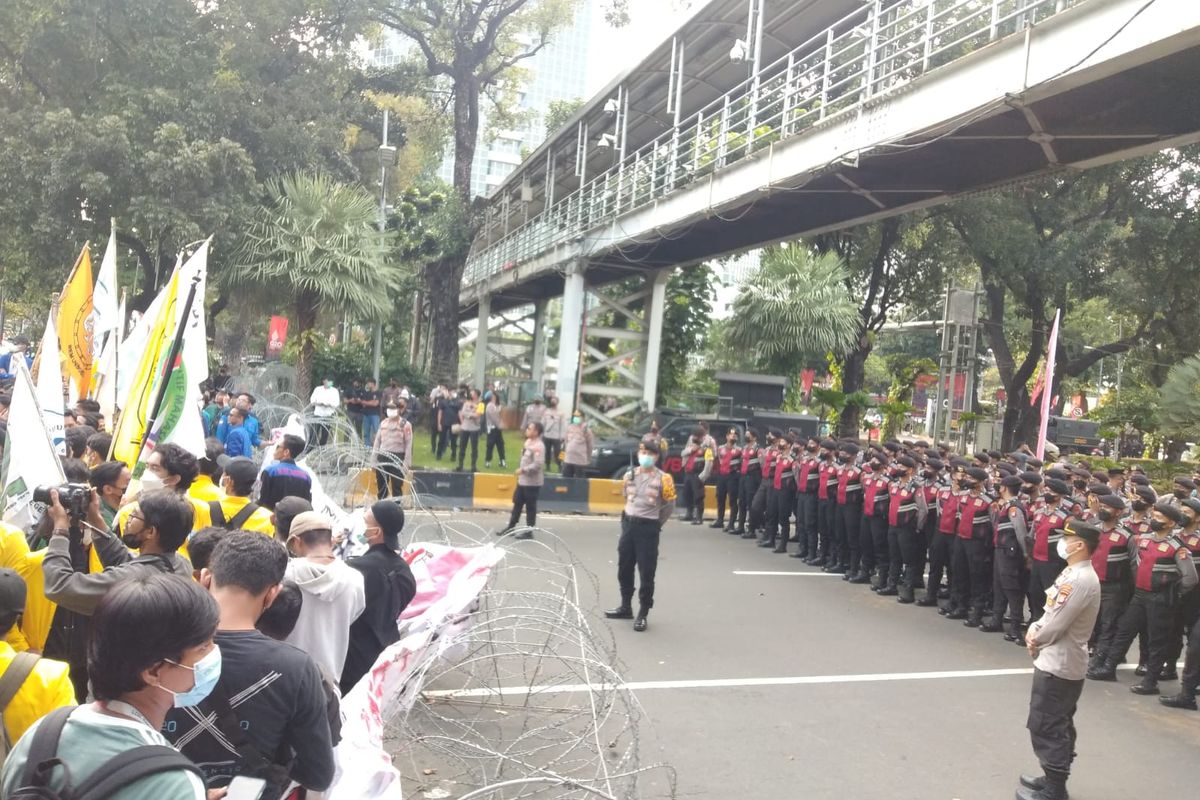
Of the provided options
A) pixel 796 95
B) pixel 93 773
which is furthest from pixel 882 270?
pixel 93 773

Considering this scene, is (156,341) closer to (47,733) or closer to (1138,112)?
(47,733)

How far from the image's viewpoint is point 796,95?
15.4 m

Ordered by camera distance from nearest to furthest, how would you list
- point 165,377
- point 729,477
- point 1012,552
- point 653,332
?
point 165,377
point 1012,552
point 729,477
point 653,332

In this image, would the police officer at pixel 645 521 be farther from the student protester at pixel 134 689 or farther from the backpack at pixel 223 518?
the student protester at pixel 134 689

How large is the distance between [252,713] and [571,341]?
1992 centimetres

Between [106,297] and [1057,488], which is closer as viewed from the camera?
[1057,488]

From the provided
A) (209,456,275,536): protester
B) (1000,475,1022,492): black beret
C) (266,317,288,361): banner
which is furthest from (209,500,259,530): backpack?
(266,317,288,361): banner

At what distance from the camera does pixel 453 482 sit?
16.5 m

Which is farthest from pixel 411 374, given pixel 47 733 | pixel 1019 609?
pixel 47 733

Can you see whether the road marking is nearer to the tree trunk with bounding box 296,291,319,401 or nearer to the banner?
the tree trunk with bounding box 296,291,319,401

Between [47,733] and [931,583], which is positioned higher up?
[47,733]

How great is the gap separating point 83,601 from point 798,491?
37.4 ft

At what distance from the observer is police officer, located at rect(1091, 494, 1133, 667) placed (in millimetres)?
8805

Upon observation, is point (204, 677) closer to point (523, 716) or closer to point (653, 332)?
point (523, 716)
